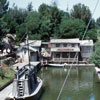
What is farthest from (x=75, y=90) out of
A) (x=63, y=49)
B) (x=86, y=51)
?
(x=86, y=51)

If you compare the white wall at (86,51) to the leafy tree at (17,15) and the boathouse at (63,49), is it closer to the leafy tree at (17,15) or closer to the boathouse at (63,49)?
the boathouse at (63,49)

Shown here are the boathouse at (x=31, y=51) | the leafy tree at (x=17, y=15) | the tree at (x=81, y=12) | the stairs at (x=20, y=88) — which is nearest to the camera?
the stairs at (x=20, y=88)

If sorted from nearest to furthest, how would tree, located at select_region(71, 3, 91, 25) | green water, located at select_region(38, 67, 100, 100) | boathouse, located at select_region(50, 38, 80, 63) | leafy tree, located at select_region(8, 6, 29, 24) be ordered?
green water, located at select_region(38, 67, 100, 100), boathouse, located at select_region(50, 38, 80, 63), tree, located at select_region(71, 3, 91, 25), leafy tree, located at select_region(8, 6, 29, 24)

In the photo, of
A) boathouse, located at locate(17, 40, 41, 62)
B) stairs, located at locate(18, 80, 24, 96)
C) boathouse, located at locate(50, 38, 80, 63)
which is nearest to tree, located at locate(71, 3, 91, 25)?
boathouse, located at locate(50, 38, 80, 63)

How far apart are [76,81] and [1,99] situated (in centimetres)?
1354

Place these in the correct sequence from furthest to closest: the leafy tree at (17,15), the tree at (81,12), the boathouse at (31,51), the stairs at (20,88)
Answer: the leafy tree at (17,15)
the tree at (81,12)
the boathouse at (31,51)
the stairs at (20,88)

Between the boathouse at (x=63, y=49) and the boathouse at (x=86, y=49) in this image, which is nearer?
the boathouse at (x=63, y=49)

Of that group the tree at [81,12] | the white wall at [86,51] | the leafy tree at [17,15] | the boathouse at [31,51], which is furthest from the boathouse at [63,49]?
the leafy tree at [17,15]

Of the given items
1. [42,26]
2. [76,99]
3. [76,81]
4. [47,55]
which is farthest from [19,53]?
[76,99]

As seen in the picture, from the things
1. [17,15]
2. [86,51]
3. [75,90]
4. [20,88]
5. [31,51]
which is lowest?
[75,90]

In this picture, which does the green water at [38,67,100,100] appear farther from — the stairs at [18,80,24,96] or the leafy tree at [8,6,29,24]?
the leafy tree at [8,6,29,24]

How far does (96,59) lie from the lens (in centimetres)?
2452

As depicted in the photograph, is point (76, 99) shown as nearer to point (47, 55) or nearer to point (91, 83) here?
point (91, 83)

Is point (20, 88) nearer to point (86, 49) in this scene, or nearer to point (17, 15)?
point (86, 49)
